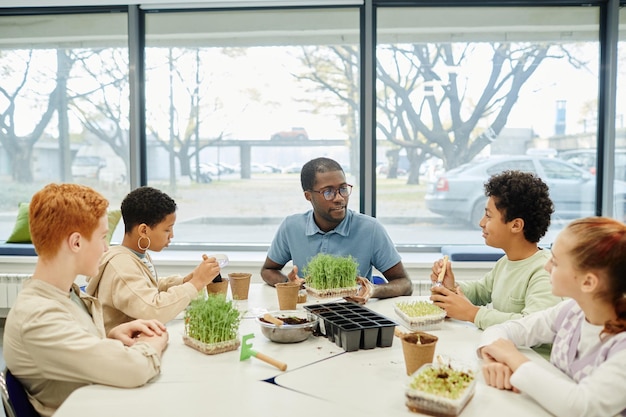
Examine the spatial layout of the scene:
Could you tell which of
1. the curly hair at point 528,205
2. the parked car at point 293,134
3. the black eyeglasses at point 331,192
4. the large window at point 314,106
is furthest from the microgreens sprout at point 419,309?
the parked car at point 293,134

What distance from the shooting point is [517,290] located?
2.12 meters

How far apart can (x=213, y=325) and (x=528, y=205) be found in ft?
4.34

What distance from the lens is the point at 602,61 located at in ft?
15.6

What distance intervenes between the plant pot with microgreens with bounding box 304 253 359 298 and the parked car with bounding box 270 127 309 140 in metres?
2.68

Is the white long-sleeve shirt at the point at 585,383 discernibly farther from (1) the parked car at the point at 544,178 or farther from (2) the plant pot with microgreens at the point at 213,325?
(1) the parked car at the point at 544,178

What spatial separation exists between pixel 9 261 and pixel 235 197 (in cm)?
200

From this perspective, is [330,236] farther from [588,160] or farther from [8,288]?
[8,288]

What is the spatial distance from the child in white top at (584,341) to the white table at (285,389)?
0.06m

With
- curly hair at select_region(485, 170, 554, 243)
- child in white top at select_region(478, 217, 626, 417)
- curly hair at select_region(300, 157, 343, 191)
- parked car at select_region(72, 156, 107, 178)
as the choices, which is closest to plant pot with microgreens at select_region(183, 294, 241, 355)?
child in white top at select_region(478, 217, 626, 417)

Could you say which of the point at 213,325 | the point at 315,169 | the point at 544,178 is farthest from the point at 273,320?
the point at 544,178

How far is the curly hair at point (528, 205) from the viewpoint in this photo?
2176 mm

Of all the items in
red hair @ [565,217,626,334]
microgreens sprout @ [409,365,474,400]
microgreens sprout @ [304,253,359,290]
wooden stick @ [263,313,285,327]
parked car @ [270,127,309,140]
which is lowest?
microgreens sprout @ [409,365,474,400]

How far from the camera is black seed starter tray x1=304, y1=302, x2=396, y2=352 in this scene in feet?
5.85

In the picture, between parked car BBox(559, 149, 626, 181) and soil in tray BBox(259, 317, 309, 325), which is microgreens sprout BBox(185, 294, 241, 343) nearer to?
soil in tray BBox(259, 317, 309, 325)
